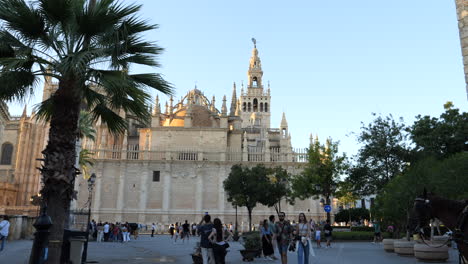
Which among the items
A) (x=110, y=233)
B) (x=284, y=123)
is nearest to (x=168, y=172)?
(x=110, y=233)

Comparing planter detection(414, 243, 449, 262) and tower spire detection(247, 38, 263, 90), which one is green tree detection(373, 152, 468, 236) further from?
tower spire detection(247, 38, 263, 90)

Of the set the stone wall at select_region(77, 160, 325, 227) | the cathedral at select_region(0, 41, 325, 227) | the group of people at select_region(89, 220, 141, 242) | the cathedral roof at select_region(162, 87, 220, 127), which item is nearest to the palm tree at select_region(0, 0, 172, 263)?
the group of people at select_region(89, 220, 141, 242)

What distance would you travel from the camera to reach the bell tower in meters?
87.0

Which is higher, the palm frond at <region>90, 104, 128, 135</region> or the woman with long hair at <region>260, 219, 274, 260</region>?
the palm frond at <region>90, 104, 128, 135</region>

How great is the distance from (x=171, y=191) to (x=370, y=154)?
2229 centimetres

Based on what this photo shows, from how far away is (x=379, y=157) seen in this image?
3012cm

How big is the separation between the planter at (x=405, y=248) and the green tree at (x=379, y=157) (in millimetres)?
15886

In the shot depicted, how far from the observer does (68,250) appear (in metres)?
10.0

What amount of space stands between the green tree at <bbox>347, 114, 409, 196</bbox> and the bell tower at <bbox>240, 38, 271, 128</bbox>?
53.8 metres

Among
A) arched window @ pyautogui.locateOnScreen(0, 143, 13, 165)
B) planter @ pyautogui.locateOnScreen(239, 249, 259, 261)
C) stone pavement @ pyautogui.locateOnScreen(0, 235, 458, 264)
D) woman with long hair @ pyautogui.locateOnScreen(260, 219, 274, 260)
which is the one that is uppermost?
arched window @ pyautogui.locateOnScreen(0, 143, 13, 165)

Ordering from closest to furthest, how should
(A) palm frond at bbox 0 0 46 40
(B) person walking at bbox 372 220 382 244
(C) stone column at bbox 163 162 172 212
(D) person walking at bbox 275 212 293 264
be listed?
1. (A) palm frond at bbox 0 0 46 40
2. (D) person walking at bbox 275 212 293 264
3. (B) person walking at bbox 372 220 382 244
4. (C) stone column at bbox 163 162 172 212

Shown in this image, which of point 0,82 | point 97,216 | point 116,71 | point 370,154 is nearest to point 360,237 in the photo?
point 370,154

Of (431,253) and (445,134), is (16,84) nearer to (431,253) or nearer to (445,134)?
(431,253)

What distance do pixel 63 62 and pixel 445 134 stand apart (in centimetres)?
2355
